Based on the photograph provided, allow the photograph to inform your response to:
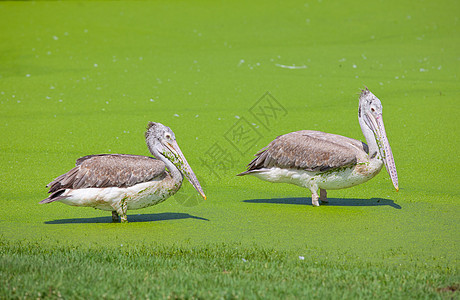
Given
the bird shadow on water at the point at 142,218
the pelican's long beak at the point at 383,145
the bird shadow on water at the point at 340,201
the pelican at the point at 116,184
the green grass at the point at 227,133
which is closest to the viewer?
the green grass at the point at 227,133

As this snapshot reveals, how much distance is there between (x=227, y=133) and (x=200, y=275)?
6431mm

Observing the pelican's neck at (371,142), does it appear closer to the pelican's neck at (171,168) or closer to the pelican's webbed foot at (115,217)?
the pelican's neck at (171,168)

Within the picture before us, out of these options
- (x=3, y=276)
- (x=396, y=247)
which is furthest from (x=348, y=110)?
(x=3, y=276)

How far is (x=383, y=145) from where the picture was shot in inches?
325

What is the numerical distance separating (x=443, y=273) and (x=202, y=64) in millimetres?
10897

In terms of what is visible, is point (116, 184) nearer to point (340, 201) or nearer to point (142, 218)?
point (142, 218)

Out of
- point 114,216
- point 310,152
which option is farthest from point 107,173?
point 310,152

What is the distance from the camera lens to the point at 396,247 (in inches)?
258

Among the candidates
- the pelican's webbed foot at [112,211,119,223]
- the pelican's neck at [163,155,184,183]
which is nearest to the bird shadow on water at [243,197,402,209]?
the pelican's neck at [163,155,184,183]

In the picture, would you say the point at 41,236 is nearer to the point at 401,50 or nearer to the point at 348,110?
the point at 348,110

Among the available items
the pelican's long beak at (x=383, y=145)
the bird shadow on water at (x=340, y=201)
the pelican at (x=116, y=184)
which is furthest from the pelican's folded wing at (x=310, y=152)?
the pelican at (x=116, y=184)

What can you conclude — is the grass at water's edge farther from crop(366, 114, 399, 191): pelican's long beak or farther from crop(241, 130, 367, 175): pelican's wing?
crop(366, 114, 399, 191): pelican's long beak

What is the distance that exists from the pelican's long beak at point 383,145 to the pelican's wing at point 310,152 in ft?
0.88

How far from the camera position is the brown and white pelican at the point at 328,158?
8.13 metres
